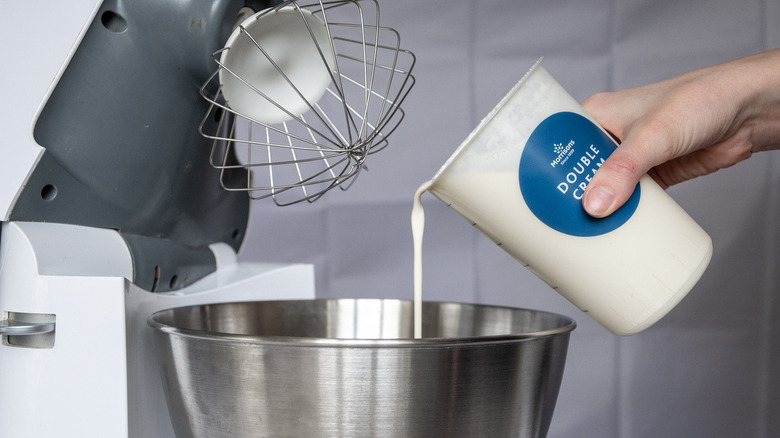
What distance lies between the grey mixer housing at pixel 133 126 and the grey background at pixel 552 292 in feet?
1.44

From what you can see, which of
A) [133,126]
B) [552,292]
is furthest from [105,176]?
[552,292]

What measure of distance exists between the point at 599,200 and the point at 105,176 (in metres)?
0.31

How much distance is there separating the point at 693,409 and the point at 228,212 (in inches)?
24.8

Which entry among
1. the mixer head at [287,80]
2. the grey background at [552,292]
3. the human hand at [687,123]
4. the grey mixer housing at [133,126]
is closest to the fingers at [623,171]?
the human hand at [687,123]

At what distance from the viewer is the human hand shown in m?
0.42

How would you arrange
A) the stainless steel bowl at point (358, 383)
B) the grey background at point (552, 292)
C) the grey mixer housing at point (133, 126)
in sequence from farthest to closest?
the grey background at point (552, 292) → the grey mixer housing at point (133, 126) → the stainless steel bowl at point (358, 383)

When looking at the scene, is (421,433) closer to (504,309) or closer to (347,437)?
(347,437)

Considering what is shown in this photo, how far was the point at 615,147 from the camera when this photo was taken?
1.48ft

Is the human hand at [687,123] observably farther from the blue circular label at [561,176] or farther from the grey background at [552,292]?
the grey background at [552,292]

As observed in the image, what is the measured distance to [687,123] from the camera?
19.9 inches

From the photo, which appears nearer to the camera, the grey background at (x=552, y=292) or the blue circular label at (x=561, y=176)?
the blue circular label at (x=561, y=176)

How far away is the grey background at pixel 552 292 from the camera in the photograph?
917mm

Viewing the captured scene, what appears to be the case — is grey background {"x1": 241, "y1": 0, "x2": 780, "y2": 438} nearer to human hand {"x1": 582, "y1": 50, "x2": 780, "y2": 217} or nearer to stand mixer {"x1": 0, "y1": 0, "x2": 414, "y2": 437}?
human hand {"x1": 582, "y1": 50, "x2": 780, "y2": 217}

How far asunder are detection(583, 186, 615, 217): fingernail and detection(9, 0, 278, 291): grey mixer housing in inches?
9.9
